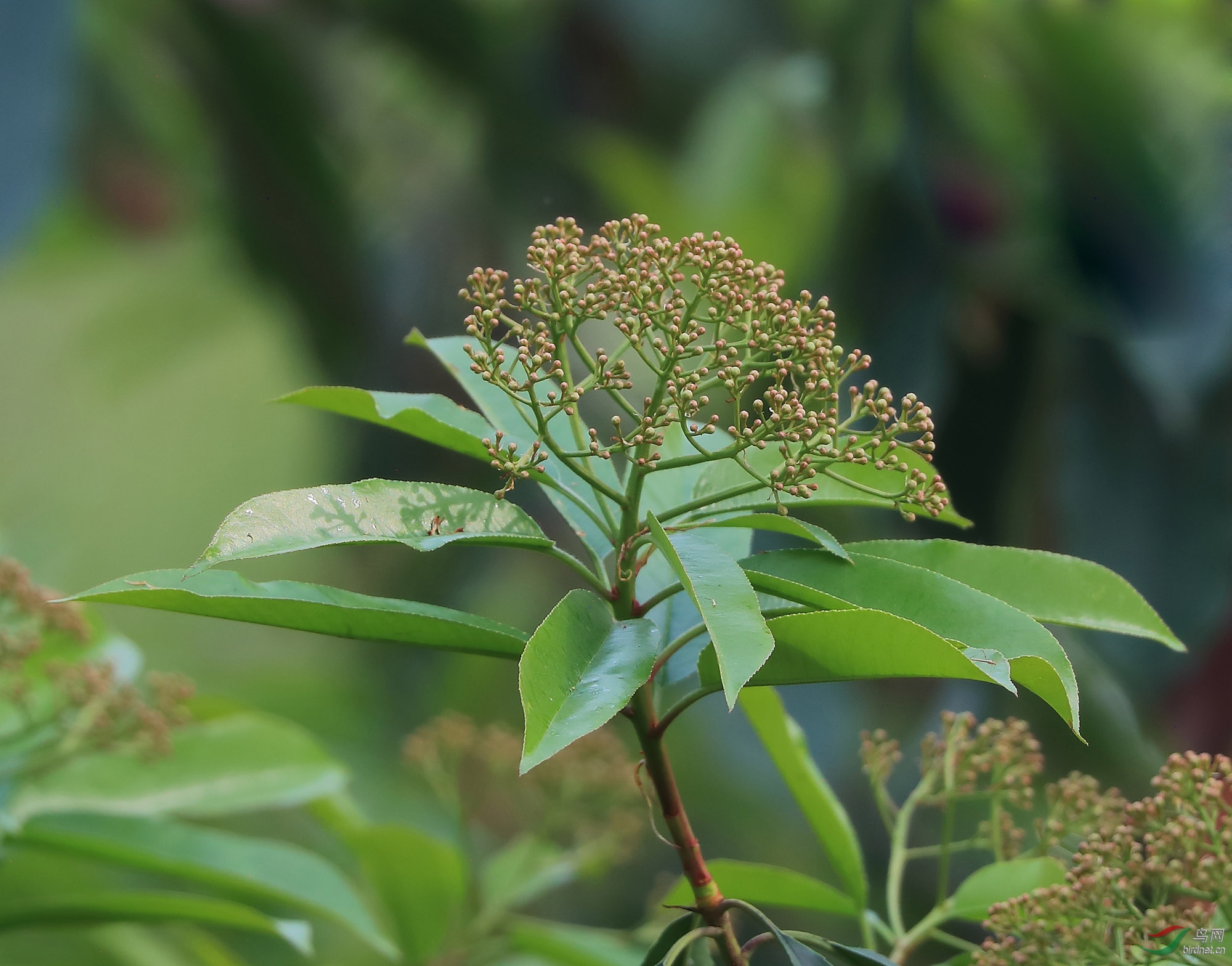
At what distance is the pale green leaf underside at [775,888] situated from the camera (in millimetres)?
521

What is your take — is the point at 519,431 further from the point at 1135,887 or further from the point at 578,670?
the point at 1135,887

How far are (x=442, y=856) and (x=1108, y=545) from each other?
32.5 inches

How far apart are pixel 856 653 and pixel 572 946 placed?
475 mm

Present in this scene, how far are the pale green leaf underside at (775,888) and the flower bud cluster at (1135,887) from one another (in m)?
→ 0.11

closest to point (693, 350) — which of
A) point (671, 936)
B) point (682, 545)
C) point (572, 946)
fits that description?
point (682, 545)

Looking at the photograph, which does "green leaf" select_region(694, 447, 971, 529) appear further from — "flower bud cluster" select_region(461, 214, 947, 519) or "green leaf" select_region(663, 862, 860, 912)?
"green leaf" select_region(663, 862, 860, 912)

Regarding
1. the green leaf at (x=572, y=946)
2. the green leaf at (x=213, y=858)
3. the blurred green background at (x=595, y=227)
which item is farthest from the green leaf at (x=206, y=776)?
the blurred green background at (x=595, y=227)

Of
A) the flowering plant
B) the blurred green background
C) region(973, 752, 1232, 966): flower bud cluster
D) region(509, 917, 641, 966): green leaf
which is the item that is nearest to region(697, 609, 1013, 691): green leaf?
the flowering plant

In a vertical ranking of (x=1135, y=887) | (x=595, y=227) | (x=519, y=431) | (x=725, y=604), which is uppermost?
(x=595, y=227)

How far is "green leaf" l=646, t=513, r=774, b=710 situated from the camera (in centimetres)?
31

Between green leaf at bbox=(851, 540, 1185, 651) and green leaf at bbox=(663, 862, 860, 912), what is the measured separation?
6.8 inches

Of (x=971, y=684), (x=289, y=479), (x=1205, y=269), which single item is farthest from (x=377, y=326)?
(x=1205, y=269)

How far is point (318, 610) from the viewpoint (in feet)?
1.22

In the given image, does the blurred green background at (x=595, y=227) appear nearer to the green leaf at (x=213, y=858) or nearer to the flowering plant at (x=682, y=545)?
the green leaf at (x=213, y=858)
